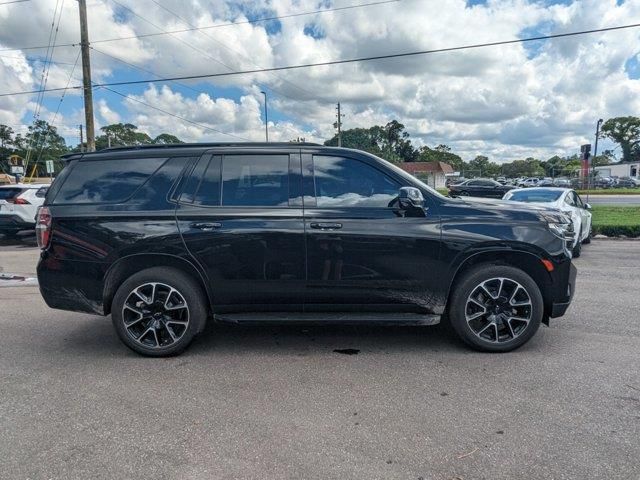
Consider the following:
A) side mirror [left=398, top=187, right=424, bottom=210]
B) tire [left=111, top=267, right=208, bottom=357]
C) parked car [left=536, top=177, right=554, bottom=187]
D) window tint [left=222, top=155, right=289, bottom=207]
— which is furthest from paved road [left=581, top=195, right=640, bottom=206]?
tire [left=111, top=267, right=208, bottom=357]

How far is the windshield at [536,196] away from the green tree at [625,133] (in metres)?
98.3

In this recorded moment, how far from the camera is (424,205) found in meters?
4.09

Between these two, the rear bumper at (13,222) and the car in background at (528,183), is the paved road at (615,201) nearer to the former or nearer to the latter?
the car in background at (528,183)

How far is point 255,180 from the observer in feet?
13.7

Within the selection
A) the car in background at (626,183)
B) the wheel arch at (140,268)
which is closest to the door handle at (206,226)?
the wheel arch at (140,268)

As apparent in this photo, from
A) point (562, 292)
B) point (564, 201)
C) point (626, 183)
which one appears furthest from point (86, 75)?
point (626, 183)

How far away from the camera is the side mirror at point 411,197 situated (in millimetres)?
3848

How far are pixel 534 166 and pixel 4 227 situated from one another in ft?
360

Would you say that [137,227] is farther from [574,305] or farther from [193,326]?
A: [574,305]

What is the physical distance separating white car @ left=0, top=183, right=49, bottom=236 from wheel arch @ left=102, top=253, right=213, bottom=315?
10.00 metres

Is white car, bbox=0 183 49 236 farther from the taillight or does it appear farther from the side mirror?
the side mirror

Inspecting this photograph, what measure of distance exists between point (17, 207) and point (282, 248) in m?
11.4

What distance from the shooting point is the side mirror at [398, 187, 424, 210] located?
385 cm

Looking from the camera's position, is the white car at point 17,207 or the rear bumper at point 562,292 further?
the white car at point 17,207
